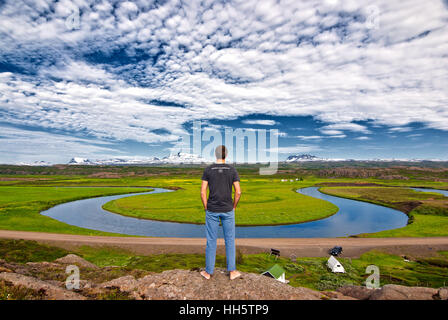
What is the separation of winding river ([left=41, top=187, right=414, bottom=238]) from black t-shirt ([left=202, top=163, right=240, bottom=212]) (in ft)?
127

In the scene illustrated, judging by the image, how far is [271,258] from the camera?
32.7 metres

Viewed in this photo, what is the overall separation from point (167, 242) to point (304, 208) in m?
44.8

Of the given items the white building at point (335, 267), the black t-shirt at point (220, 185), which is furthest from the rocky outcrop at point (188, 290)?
the white building at point (335, 267)

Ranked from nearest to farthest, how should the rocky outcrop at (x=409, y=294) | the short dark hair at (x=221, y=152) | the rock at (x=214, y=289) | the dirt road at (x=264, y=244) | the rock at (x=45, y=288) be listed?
1. the short dark hair at (x=221, y=152)
2. the rock at (x=214, y=289)
3. the rock at (x=45, y=288)
4. the rocky outcrop at (x=409, y=294)
5. the dirt road at (x=264, y=244)

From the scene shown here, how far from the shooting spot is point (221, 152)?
25.7ft

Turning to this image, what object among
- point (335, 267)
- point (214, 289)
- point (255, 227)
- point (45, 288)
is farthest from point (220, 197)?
point (255, 227)

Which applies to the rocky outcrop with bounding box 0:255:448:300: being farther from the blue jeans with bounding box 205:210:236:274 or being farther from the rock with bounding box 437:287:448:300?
the blue jeans with bounding box 205:210:236:274

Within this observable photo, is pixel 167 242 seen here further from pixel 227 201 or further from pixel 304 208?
pixel 304 208

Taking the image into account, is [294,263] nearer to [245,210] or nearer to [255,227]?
[255,227]

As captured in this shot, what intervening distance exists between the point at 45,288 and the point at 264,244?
34.1 metres

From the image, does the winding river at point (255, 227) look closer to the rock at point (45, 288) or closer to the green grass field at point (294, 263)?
the green grass field at point (294, 263)

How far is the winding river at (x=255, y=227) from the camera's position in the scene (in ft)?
152

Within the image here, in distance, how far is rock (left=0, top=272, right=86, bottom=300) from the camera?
8.09 metres

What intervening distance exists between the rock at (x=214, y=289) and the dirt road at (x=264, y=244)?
26463mm
